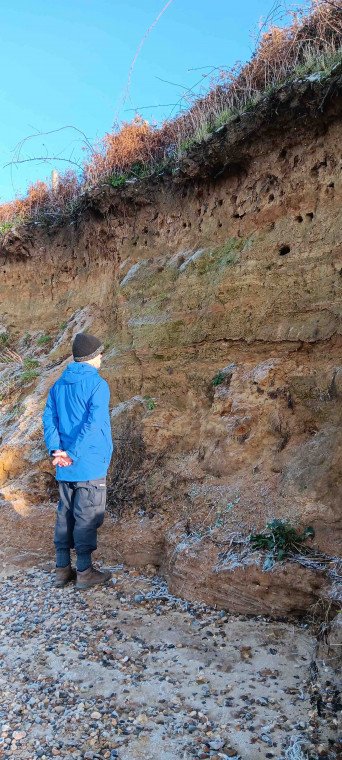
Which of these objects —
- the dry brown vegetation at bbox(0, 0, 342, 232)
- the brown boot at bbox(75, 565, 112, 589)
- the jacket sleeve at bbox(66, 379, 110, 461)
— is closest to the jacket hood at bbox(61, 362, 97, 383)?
the jacket sleeve at bbox(66, 379, 110, 461)

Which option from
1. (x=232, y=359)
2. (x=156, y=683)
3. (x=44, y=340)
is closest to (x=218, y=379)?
(x=232, y=359)

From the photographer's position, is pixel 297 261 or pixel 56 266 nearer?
pixel 297 261

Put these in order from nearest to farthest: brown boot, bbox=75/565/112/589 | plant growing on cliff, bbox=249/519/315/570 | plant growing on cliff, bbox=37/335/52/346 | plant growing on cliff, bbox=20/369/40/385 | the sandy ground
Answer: the sandy ground
plant growing on cliff, bbox=249/519/315/570
brown boot, bbox=75/565/112/589
plant growing on cliff, bbox=20/369/40/385
plant growing on cliff, bbox=37/335/52/346

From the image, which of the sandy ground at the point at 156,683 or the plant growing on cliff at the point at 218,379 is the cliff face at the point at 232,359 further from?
the sandy ground at the point at 156,683

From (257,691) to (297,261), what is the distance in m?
3.84

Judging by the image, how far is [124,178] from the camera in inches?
313

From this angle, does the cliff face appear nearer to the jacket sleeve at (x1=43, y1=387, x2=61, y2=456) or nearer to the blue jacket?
the blue jacket

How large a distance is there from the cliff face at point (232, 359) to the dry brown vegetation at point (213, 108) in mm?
533

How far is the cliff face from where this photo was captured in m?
4.37

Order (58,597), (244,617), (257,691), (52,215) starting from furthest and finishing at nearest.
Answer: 1. (52,215)
2. (58,597)
3. (244,617)
4. (257,691)

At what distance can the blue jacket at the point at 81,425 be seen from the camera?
4449 millimetres

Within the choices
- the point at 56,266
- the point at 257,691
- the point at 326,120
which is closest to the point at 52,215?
the point at 56,266

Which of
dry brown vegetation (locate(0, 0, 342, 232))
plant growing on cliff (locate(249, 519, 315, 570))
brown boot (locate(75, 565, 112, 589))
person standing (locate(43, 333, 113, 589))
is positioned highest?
dry brown vegetation (locate(0, 0, 342, 232))

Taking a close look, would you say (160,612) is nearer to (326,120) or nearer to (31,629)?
(31,629)
